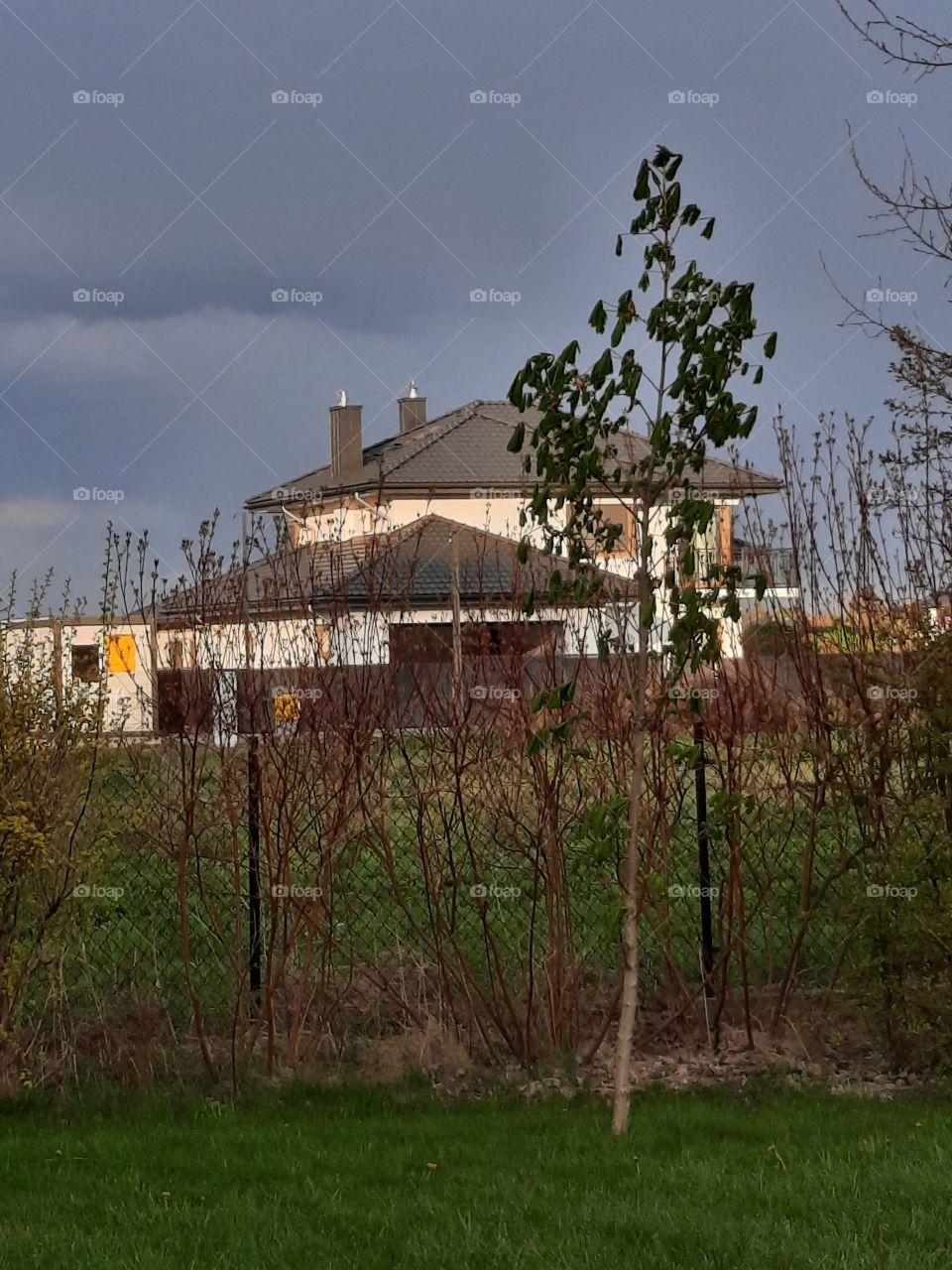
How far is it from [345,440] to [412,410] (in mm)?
5274

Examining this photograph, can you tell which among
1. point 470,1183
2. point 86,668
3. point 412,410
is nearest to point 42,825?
point 86,668

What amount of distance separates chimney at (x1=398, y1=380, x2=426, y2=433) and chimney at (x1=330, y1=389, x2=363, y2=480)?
3.89m

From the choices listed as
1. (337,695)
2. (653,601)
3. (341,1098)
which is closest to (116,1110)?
(341,1098)

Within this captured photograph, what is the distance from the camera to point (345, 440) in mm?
37906

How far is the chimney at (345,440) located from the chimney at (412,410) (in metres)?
3.89

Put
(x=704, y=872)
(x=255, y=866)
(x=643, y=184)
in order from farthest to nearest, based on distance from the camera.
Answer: (x=704, y=872) < (x=255, y=866) < (x=643, y=184)

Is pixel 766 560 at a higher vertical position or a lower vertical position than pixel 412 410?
lower

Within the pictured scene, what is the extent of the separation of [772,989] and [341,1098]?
8.02 ft

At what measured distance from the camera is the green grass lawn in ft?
15.2

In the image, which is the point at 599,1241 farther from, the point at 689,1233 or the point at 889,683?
the point at 889,683

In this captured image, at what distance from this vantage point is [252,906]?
7047mm

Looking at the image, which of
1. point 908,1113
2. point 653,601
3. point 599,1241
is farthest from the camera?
point 908,1113

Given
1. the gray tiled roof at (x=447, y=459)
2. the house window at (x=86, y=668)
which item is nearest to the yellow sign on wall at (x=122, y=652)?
the house window at (x=86, y=668)

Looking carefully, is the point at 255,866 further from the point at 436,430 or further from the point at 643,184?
the point at 436,430
